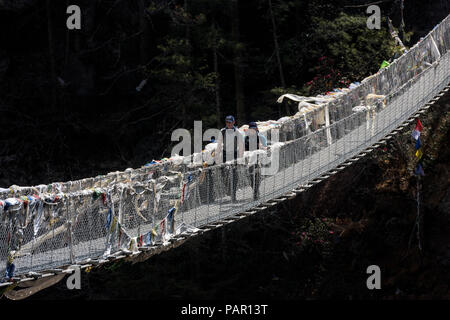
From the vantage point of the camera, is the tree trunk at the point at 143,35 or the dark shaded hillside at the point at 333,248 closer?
the dark shaded hillside at the point at 333,248

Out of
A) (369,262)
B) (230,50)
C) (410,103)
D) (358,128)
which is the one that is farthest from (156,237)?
(230,50)

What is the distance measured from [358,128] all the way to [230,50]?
7.50 m

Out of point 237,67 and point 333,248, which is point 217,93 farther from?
point 333,248

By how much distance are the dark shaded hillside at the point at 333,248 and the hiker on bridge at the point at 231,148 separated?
19.7ft

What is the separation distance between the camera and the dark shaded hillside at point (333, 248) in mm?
13922

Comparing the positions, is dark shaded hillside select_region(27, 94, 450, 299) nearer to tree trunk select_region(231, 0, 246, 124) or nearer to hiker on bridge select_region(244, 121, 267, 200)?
tree trunk select_region(231, 0, 246, 124)

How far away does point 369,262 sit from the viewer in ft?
46.2

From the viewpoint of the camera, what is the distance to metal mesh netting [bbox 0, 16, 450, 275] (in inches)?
291

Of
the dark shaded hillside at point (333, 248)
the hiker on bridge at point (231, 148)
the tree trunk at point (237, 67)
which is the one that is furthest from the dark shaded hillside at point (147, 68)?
the hiker on bridge at point (231, 148)

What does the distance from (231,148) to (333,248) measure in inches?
250

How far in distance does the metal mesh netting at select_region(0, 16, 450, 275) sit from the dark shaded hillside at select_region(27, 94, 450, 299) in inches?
126

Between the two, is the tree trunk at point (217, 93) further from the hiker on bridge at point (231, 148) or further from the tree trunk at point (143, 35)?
the hiker on bridge at point (231, 148)

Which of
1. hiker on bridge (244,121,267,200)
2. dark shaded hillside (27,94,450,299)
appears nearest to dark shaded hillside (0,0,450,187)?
dark shaded hillside (27,94,450,299)
